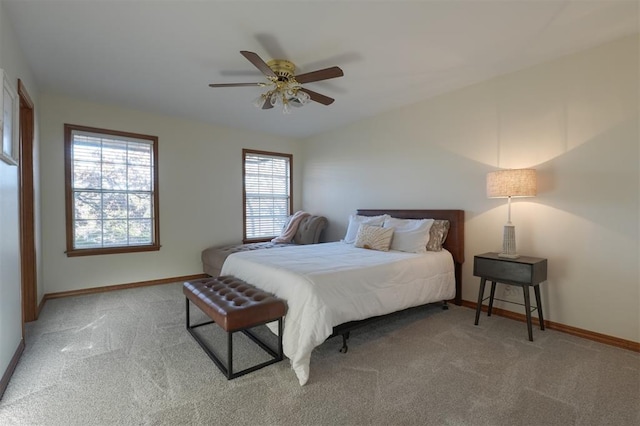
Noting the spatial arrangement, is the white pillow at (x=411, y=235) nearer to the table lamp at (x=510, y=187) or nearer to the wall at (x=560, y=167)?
the wall at (x=560, y=167)

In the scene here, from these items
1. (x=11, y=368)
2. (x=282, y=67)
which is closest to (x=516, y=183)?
(x=282, y=67)

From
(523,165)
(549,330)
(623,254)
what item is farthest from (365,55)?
(549,330)

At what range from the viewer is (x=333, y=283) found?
7.86ft

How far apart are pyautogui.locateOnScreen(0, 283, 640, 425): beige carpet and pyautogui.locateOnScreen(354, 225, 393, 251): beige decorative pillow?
3.11ft

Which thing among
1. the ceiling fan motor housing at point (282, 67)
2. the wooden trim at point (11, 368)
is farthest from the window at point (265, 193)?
the wooden trim at point (11, 368)

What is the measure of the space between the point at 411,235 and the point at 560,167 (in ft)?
5.01

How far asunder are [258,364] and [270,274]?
68 centimetres

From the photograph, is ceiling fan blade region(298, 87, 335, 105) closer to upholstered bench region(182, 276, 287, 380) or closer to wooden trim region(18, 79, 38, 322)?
upholstered bench region(182, 276, 287, 380)

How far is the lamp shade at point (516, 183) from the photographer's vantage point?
9.34 ft

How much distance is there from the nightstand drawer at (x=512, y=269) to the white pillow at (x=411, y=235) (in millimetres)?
582

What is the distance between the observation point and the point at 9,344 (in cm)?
212

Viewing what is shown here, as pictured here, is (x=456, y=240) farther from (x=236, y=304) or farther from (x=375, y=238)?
(x=236, y=304)

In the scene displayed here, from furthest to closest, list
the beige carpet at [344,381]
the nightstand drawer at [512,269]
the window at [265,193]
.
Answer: the window at [265,193]
the nightstand drawer at [512,269]
the beige carpet at [344,381]

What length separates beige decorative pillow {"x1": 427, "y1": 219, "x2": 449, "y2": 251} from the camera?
353 cm
